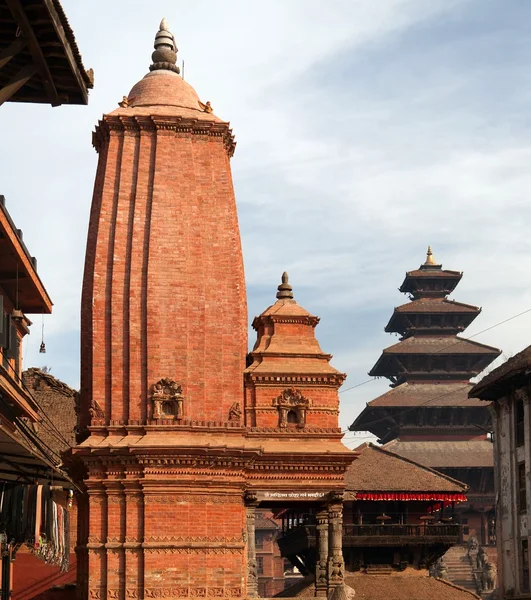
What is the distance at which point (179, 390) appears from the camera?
37.1 metres

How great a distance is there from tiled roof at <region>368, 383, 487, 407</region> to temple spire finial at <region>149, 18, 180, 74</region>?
46618 mm

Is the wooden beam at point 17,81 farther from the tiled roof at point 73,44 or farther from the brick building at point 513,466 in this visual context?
the brick building at point 513,466

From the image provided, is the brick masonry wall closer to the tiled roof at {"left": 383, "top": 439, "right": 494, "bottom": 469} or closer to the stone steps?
the tiled roof at {"left": 383, "top": 439, "right": 494, "bottom": 469}

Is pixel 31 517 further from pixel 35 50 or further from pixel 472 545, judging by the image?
pixel 472 545

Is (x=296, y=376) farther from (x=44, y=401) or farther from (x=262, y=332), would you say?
(x=44, y=401)

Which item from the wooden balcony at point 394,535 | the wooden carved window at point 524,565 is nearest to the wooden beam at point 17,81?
the wooden carved window at point 524,565

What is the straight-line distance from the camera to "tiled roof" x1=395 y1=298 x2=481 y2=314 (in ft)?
301

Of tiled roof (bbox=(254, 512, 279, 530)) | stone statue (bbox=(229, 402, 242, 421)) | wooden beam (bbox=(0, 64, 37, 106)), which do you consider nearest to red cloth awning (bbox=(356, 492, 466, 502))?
stone statue (bbox=(229, 402, 242, 421))

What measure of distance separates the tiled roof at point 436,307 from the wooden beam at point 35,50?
236 ft

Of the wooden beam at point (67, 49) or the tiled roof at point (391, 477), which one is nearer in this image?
the wooden beam at point (67, 49)

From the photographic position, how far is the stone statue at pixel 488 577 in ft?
246

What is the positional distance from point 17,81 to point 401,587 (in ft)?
140

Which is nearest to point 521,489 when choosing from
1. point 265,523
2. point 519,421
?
point 519,421

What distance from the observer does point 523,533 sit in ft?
179
